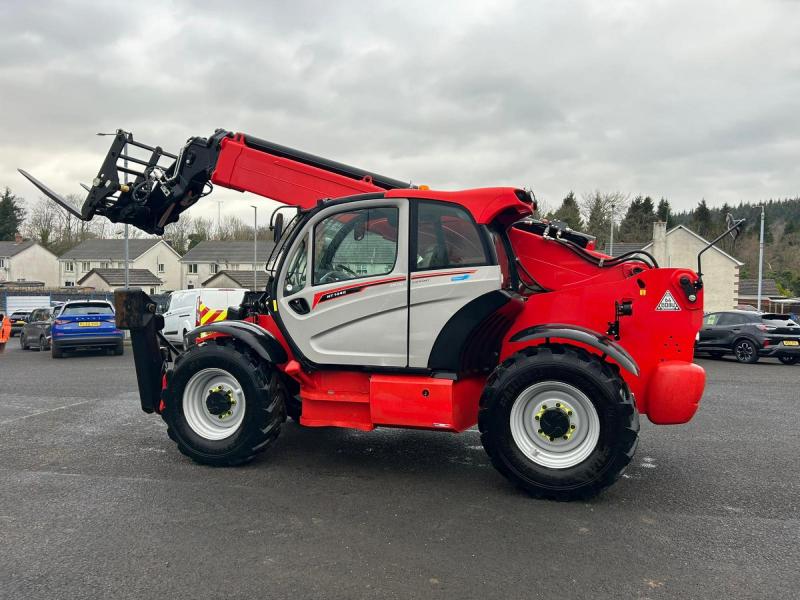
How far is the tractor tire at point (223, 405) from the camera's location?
5969mm

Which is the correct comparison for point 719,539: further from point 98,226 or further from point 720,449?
point 98,226

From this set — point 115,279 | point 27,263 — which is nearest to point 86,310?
point 115,279

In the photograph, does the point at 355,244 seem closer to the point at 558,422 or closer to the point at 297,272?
the point at 297,272

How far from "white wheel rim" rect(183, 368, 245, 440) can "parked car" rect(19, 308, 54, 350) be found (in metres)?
18.1

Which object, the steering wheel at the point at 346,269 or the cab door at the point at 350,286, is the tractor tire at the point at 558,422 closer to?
the cab door at the point at 350,286

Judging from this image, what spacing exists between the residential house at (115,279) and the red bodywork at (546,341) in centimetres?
6945

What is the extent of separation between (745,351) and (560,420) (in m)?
15.7

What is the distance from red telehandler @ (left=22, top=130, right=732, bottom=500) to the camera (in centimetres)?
531

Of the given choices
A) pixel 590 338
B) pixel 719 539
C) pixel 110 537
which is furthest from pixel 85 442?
pixel 719 539

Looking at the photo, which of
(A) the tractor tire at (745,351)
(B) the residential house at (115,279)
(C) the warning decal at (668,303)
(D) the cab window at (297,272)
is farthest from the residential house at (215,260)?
(C) the warning decal at (668,303)

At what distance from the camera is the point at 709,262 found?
45688 millimetres

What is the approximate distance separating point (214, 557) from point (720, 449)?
555cm

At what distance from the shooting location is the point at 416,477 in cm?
588

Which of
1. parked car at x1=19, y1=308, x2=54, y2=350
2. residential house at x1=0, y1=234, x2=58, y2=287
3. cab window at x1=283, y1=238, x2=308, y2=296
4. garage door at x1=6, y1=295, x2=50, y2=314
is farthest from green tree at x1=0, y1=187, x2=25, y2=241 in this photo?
cab window at x1=283, y1=238, x2=308, y2=296
